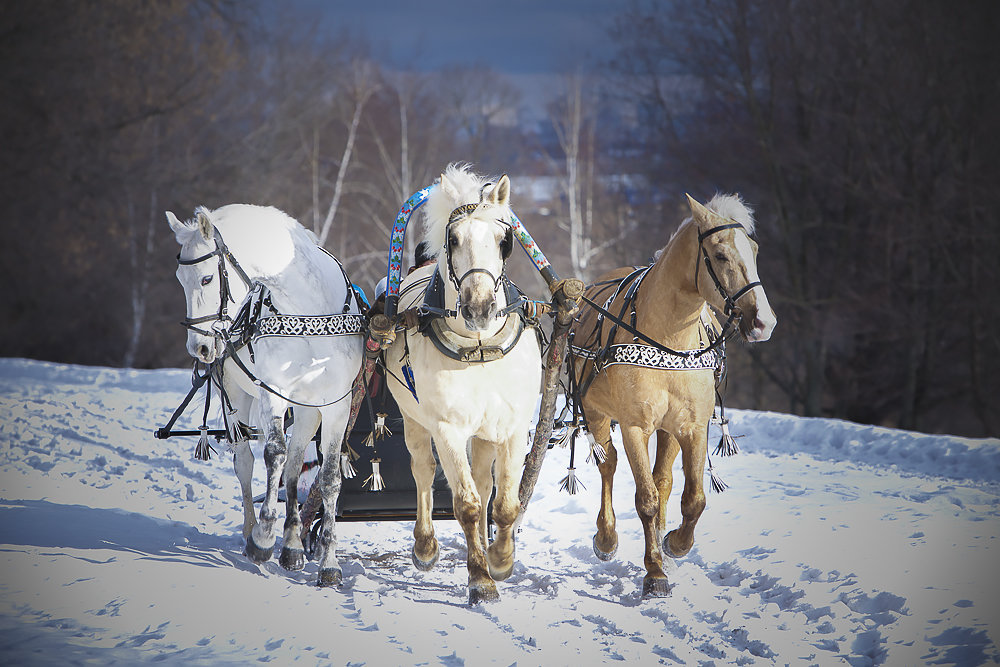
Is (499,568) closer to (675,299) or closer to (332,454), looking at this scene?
(332,454)

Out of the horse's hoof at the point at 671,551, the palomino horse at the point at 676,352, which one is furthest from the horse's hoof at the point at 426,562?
the horse's hoof at the point at 671,551

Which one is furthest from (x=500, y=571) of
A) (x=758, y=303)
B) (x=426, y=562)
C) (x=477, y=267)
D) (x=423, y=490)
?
(x=758, y=303)

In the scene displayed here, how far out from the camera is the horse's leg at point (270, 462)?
5090 millimetres

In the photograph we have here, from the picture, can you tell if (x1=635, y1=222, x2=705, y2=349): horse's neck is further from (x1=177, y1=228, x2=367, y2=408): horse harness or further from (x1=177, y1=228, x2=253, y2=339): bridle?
(x1=177, y1=228, x2=253, y2=339): bridle

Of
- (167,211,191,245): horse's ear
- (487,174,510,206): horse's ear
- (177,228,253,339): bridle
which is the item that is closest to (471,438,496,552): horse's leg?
(487,174,510,206): horse's ear

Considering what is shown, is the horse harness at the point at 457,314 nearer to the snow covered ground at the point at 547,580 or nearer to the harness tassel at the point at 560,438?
the harness tassel at the point at 560,438

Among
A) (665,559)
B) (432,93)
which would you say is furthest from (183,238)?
(432,93)

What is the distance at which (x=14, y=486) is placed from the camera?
6.79 metres

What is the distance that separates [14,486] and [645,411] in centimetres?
520

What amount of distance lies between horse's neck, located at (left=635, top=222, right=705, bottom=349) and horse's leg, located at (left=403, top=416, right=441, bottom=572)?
1.50 meters

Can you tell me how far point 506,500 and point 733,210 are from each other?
2015mm

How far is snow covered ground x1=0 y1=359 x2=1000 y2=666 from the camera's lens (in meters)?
3.81

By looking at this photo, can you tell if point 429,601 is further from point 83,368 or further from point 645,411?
point 83,368

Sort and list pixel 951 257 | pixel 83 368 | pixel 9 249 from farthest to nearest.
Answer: pixel 9 249 → pixel 83 368 → pixel 951 257
